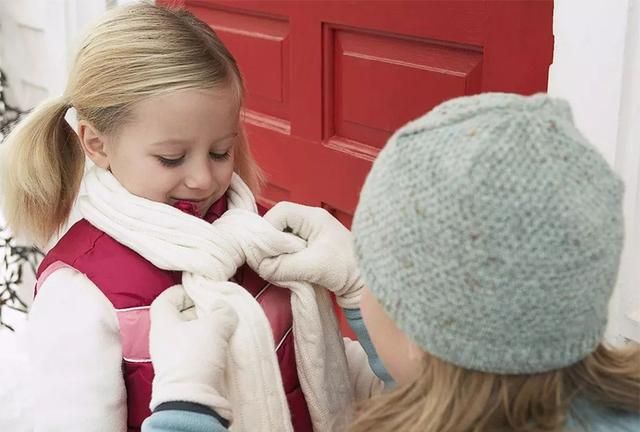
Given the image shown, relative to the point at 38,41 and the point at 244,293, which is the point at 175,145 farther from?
the point at 38,41

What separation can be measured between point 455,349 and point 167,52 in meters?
0.60

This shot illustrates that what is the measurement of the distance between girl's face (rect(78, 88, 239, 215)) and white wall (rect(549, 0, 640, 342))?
0.50 m

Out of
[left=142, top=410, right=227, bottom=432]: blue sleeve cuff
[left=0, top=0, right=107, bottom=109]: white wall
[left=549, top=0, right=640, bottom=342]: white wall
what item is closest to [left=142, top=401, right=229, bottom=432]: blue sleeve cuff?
[left=142, top=410, right=227, bottom=432]: blue sleeve cuff

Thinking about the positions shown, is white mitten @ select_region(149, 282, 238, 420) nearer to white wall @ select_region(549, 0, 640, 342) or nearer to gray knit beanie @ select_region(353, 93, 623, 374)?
gray knit beanie @ select_region(353, 93, 623, 374)

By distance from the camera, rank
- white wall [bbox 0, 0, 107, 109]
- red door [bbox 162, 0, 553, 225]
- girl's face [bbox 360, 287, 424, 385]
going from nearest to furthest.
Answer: girl's face [bbox 360, 287, 424, 385] → red door [bbox 162, 0, 553, 225] → white wall [bbox 0, 0, 107, 109]

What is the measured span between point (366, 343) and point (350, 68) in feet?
2.44

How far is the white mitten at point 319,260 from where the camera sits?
3.78 ft

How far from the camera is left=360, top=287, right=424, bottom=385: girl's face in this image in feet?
2.87

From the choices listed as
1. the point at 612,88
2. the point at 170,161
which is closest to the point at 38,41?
the point at 170,161

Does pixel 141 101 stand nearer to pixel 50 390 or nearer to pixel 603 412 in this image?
pixel 50 390

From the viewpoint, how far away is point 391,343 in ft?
2.92

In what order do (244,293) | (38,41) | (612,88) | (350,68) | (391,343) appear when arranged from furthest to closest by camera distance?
1. (38,41)
2. (350,68)
3. (612,88)
4. (244,293)
5. (391,343)

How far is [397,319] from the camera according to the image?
2.71ft

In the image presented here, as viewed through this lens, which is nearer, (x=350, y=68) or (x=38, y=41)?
(x=350, y=68)
